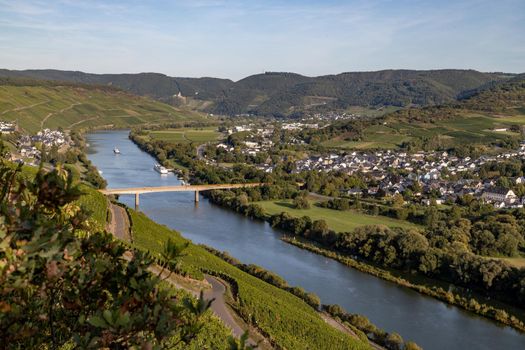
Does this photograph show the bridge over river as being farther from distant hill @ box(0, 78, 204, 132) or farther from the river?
distant hill @ box(0, 78, 204, 132)

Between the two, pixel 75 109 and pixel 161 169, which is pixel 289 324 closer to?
pixel 161 169

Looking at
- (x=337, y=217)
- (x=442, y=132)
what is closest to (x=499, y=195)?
(x=337, y=217)

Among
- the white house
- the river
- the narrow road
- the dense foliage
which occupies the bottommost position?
the river

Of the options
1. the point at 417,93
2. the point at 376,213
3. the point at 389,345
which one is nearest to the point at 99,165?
the point at 376,213

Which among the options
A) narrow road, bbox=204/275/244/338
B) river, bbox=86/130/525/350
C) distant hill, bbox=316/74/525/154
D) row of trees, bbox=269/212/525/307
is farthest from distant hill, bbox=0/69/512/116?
narrow road, bbox=204/275/244/338

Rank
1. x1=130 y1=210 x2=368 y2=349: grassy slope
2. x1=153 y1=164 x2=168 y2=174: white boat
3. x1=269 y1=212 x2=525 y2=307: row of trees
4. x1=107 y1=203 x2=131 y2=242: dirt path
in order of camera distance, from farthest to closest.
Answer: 1. x1=153 y1=164 x2=168 y2=174: white boat
2. x1=269 y1=212 x2=525 y2=307: row of trees
3. x1=107 y1=203 x2=131 y2=242: dirt path
4. x1=130 y1=210 x2=368 y2=349: grassy slope
